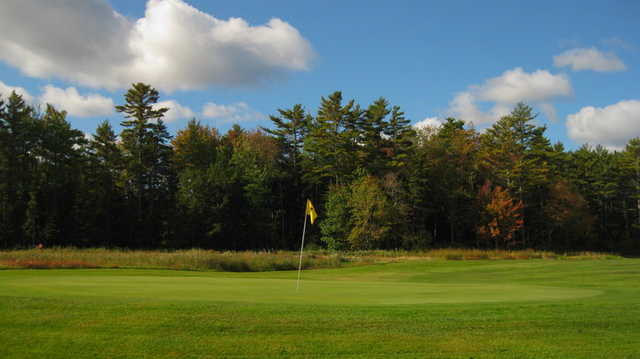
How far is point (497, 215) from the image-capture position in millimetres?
60438

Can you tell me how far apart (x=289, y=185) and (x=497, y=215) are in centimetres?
2722

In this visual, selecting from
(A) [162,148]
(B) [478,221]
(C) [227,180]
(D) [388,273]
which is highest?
(A) [162,148]

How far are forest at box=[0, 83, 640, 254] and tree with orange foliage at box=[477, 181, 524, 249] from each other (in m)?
0.18

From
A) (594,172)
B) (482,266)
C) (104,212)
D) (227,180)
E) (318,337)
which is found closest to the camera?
(318,337)

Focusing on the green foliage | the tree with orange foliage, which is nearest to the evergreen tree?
the green foliage

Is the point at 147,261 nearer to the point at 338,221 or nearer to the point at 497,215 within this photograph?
the point at 338,221

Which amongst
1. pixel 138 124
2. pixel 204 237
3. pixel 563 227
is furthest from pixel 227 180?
pixel 563 227

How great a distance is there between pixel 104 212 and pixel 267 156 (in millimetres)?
21004

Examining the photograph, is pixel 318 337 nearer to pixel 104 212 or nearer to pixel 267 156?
pixel 104 212

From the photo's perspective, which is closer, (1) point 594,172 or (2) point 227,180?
(2) point 227,180

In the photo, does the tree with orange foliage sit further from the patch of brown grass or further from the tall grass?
the patch of brown grass

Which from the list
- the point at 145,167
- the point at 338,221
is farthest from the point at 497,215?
the point at 145,167

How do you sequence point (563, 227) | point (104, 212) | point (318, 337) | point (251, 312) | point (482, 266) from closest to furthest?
point (318, 337), point (251, 312), point (482, 266), point (104, 212), point (563, 227)

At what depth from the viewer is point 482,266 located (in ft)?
116
